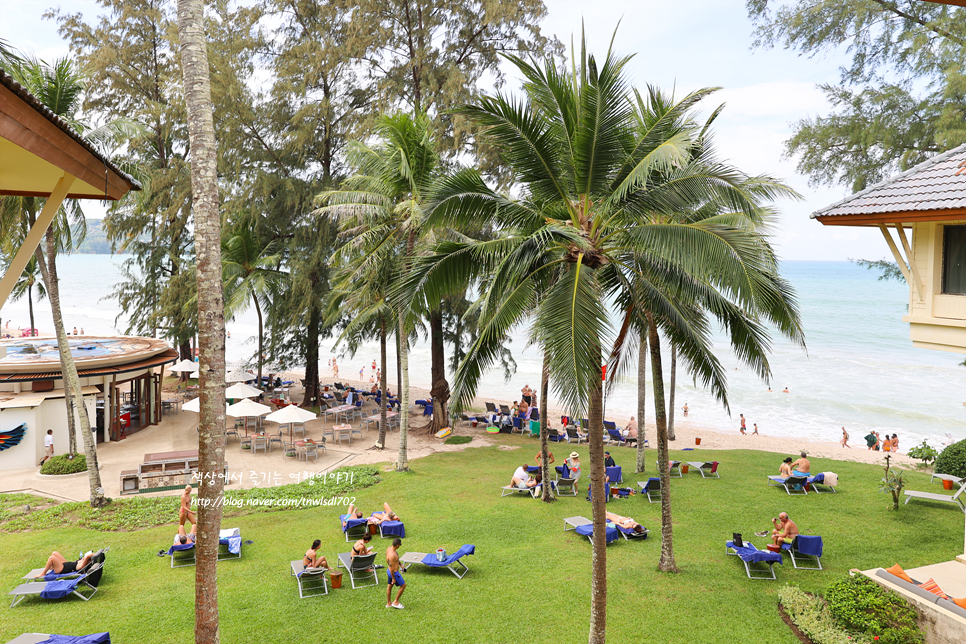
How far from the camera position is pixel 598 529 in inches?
290

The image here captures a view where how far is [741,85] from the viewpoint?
10538cm

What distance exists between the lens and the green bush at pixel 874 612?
25.2 ft

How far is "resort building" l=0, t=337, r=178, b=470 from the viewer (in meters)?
16.7

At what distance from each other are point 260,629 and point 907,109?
67.8ft

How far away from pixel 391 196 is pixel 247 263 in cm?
1087

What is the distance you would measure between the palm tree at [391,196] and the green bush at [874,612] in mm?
10144

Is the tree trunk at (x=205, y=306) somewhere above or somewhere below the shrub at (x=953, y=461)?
above

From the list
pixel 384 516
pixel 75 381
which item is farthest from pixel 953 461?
pixel 75 381

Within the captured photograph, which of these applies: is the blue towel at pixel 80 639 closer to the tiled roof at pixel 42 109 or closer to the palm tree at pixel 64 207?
the tiled roof at pixel 42 109

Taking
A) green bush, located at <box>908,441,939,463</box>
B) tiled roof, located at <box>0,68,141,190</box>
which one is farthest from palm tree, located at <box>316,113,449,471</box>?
green bush, located at <box>908,441,939,463</box>

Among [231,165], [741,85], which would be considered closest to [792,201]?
[231,165]

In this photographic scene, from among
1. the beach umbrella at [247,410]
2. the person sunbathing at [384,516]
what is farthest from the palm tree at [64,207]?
the person sunbathing at [384,516]

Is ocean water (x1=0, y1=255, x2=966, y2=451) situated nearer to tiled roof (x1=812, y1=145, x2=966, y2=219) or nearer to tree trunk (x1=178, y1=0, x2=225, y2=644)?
tiled roof (x1=812, y1=145, x2=966, y2=219)

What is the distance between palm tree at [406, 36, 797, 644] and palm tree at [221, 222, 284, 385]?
698 inches
